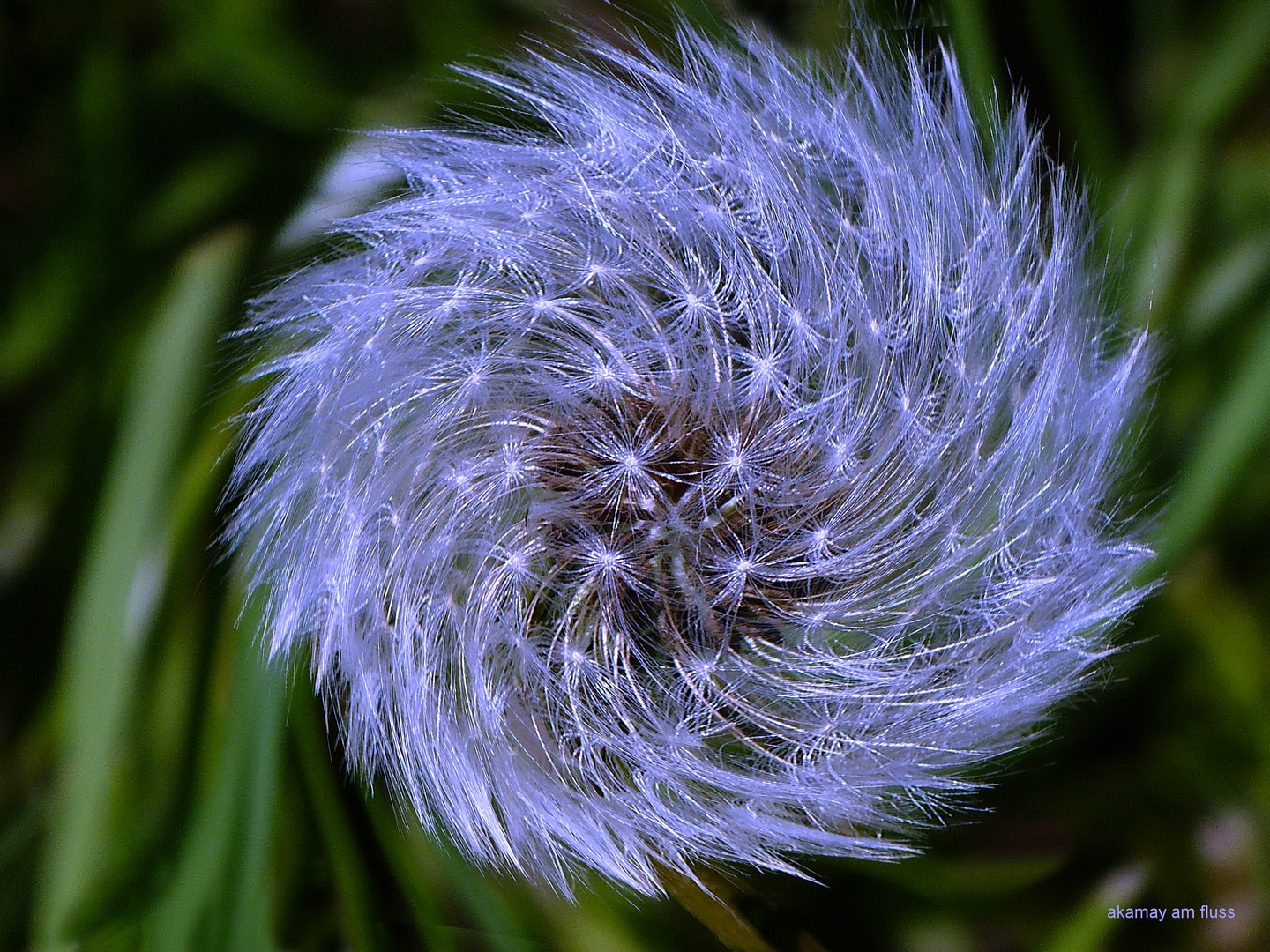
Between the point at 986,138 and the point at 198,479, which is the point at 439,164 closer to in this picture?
the point at 198,479

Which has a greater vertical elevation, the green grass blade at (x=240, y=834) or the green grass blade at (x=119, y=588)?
the green grass blade at (x=119, y=588)

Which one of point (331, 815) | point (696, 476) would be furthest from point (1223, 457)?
point (331, 815)

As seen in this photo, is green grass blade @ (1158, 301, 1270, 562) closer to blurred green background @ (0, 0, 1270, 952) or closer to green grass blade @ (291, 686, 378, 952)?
blurred green background @ (0, 0, 1270, 952)

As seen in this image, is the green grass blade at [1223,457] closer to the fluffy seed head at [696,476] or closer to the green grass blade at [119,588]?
the fluffy seed head at [696,476]

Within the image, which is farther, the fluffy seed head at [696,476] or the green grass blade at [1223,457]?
the green grass blade at [1223,457]

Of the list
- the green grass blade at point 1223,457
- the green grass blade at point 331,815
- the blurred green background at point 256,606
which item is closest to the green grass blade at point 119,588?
the blurred green background at point 256,606

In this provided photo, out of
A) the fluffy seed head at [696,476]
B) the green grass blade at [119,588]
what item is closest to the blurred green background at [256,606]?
the green grass blade at [119,588]

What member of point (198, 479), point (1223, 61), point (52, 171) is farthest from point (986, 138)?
point (52, 171)
